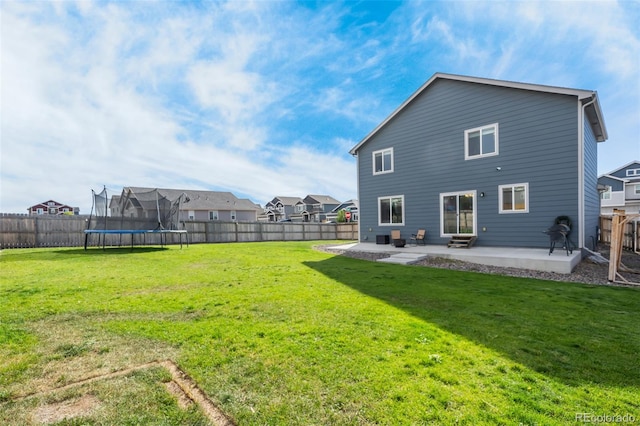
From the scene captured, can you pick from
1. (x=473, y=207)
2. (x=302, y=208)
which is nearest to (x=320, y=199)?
(x=302, y=208)

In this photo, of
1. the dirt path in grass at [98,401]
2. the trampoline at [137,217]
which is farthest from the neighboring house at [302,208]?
the dirt path in grass at [98,401]

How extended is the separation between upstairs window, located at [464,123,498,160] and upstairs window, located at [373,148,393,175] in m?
3.16

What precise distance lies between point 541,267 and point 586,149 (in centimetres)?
493

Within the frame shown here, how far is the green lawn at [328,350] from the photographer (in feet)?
5.78

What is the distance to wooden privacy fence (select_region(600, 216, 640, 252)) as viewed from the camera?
30.8ft

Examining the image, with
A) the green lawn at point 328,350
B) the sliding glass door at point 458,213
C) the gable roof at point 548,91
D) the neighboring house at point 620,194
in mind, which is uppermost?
the gable roof at point 548,91

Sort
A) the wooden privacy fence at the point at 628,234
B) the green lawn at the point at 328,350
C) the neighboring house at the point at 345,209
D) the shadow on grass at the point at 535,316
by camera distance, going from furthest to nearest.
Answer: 1. the neighboring house at the point at 345,209
2. the wooden privacy fence at the point at 628,234
3. the shadow on grass at the point at 535,316
4. the green lawn at the point at 328,350

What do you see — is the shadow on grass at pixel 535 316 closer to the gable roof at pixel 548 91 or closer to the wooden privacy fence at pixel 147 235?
the gable roof at pixel 548 91

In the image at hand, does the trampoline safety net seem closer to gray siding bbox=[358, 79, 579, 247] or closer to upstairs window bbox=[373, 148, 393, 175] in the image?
upstairs window bbox=[373, 148, 393, 175]

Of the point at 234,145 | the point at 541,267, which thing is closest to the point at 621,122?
the point at 541,267

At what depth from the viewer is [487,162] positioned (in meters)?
10.1

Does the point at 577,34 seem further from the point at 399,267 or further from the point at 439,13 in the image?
the point at 399,267

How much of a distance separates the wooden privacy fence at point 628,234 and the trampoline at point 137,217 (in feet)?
54.4

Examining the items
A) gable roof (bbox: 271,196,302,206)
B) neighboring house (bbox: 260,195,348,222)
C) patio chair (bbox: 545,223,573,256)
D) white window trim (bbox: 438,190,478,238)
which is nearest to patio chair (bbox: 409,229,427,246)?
white window trim (bbox: 438,190,478,238)
